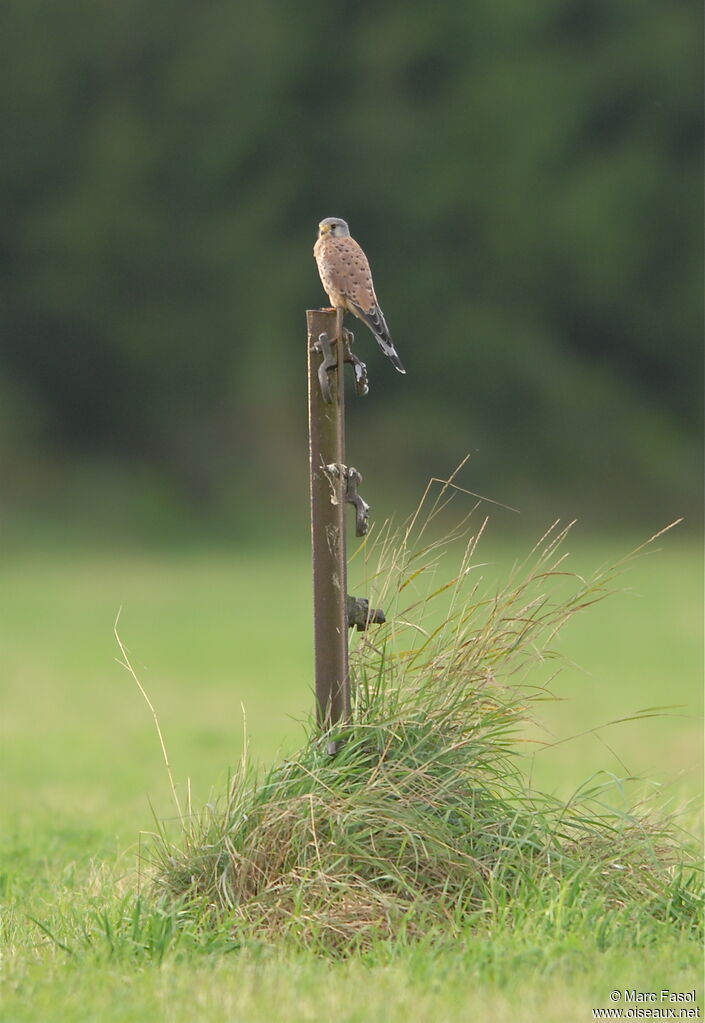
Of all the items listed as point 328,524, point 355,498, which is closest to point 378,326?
point 355,498

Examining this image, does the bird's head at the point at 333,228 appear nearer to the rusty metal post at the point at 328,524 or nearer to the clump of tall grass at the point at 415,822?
the rusty metal post at the point at 328,524

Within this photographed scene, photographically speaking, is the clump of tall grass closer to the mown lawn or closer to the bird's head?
the mown lawn

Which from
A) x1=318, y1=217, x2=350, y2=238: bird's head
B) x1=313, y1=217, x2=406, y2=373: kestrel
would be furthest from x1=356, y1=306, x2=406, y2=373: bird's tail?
x1=318, y1=217, x2=350, y2=238: bird's head

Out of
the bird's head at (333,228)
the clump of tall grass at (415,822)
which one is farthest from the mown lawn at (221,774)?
the bird's head at (333,228)

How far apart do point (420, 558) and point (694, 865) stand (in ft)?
3.43

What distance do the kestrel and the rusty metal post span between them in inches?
22.3

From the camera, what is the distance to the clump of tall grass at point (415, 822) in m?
3.46

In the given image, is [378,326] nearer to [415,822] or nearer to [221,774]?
[415,822]

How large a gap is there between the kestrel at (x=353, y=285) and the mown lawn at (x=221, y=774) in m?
1.31

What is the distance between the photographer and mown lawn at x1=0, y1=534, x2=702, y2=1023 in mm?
3092

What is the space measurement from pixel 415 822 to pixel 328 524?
0.81 m

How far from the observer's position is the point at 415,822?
139 inches

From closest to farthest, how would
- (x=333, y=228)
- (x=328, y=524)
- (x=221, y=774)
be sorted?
(x=328, y=524)
(x=333, y=228)
(x=221, y=774)

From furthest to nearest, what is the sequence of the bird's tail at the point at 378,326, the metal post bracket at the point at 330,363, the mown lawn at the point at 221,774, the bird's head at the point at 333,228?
1. the bird's head at the point at 333,228
2. the bird's tail at the point at 378,326
3. the metal post bracket at the point at 330,363
4. the mown lawn at the point at 221,774
